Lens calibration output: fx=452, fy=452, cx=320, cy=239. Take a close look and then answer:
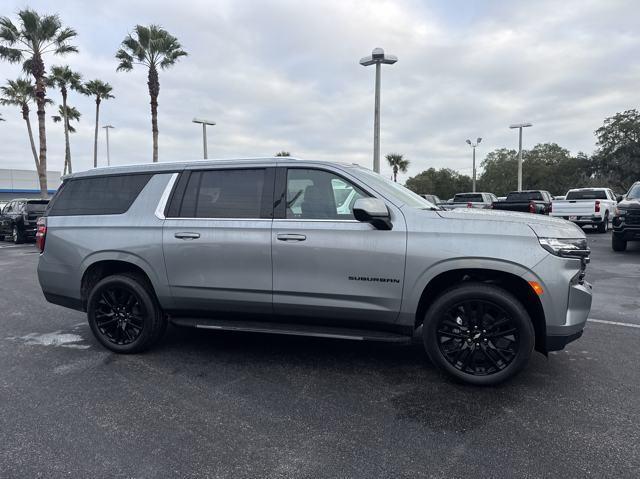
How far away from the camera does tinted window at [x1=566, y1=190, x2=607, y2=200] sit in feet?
61.5

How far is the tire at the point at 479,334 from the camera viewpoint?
342 cm

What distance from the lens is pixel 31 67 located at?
23.5m

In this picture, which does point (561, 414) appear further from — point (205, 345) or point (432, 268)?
point (205, 345)

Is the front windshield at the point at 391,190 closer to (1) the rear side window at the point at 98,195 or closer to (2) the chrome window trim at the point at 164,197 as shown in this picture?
(2) the chrome window trim at the point at 164,197

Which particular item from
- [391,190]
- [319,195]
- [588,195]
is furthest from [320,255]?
[588,195]

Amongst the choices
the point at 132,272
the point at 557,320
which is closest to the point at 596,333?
the point at 557,320

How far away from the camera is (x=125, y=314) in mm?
4453

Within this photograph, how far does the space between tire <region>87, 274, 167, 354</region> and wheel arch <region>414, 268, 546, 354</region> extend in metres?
2.50

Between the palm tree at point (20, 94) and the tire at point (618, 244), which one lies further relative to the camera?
the palm tree at point (20, 94)

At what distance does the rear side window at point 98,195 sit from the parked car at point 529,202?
15.4 meters

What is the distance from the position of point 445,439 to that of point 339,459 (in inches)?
27.7

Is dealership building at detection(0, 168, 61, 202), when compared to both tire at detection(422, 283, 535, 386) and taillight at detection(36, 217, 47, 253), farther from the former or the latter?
tire at detection(422, 283, 535, 386)

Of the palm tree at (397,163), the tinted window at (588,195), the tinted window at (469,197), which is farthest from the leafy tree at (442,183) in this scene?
the tinted window at (588,195)

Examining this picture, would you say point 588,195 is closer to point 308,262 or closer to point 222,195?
point 308,262
